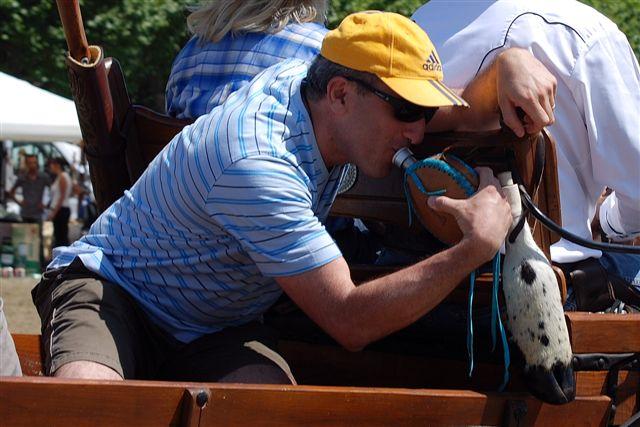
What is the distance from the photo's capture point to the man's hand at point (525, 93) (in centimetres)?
234

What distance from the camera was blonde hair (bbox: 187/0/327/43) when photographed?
3.14 m

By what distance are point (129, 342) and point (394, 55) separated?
93 cm

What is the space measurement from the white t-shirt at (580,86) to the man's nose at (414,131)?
1.58ft

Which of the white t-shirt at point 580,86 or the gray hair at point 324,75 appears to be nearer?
the gray hair at point 324,75

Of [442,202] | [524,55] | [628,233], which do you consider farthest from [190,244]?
[628,233]

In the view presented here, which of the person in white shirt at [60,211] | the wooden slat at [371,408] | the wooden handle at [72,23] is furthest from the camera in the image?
the person in white shirt at [60,211]

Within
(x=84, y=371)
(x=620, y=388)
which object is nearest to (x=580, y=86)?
(x=620, y=388)

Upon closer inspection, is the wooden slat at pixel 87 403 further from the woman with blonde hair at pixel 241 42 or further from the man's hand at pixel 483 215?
the woman with blonde hair at pixel 241 42

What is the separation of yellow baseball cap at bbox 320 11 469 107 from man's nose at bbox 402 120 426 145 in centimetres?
11

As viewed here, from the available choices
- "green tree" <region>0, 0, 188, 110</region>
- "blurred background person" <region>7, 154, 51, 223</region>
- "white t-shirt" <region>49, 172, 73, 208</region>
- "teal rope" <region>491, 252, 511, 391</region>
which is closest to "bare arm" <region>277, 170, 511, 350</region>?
"teal rope" <region>491, 252, 511, 391</region>

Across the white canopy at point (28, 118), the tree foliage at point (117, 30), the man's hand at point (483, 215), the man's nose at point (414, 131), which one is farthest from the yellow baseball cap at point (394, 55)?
the tree foliage at point (117, 30)

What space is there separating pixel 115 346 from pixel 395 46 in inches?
37.7

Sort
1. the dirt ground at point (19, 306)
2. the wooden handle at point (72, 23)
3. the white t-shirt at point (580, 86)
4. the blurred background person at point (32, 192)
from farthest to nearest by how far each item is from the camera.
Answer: the blurred background person at point (32, 192), the dirt ground at point (19, 306), the wooden handle at point (72, 23), the white t-shirt at point (580, 86)

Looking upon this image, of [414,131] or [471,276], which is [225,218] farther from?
[471,276]
